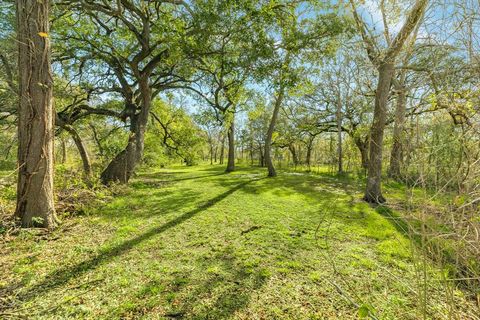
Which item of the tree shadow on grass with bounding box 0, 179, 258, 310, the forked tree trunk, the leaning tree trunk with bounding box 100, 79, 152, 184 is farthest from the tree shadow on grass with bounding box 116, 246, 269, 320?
the leaning tree trunk with bounding box 100, 79, 152, 184

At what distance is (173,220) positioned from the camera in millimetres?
4707

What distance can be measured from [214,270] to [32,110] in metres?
3.76

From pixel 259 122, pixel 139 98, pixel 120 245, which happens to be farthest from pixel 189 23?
pixel 259 122

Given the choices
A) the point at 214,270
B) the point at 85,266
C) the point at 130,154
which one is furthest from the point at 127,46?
the point at 214,270

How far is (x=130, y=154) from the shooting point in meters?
7.68

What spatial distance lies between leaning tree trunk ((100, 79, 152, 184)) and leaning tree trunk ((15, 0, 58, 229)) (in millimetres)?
3556

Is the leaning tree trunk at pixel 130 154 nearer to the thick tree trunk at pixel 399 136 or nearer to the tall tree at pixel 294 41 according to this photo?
the tall tree at pixel 294 41

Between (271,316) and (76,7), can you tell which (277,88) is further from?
(76,7)

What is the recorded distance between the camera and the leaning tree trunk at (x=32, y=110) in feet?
11.4

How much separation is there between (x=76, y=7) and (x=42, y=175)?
198 inches

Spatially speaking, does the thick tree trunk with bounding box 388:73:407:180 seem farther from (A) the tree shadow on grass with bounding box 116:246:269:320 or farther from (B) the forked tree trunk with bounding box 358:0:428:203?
(A) the tree shadow on grass with bounding box 116:246:269:320

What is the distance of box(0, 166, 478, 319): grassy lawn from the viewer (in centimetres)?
215

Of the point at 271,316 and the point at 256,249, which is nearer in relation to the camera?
the point at 271,316

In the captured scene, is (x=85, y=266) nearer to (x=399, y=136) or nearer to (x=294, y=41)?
(x=399, y=136)
